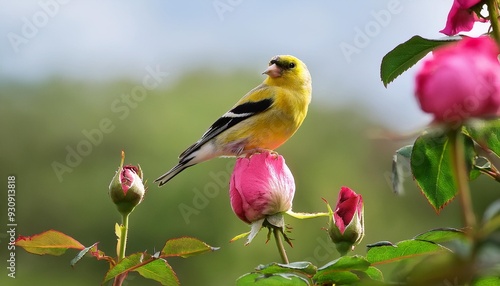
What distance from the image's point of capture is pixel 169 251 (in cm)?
68

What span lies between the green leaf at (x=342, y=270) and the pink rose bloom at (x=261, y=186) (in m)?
0.15

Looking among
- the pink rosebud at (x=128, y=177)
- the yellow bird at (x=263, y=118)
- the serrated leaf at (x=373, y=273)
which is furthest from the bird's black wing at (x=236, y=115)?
the serrated leaf at (x=373, y=273)

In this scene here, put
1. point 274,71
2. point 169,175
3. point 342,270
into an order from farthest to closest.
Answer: point 274,71, point 169,175, point 342,270

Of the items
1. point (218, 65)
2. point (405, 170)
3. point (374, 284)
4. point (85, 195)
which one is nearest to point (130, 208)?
point (405, 170)

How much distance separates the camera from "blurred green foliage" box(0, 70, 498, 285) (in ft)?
35.0

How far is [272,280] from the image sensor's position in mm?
577

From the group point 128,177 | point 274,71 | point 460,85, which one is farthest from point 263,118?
point 460,85

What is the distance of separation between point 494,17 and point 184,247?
335 millimetres

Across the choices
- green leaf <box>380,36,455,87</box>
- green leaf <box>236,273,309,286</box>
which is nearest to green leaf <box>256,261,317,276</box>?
green leaf <box>236,273,309,286</box>

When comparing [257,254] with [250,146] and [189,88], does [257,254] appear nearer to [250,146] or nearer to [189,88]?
[189,88]

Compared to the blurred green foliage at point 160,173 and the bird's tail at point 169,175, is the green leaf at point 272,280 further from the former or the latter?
the blurred green foliage at point 160,173

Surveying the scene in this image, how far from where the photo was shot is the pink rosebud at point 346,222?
2.34ft

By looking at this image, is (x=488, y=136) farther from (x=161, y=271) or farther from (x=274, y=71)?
(x=274, y=71)

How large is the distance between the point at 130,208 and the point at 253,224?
138mm
